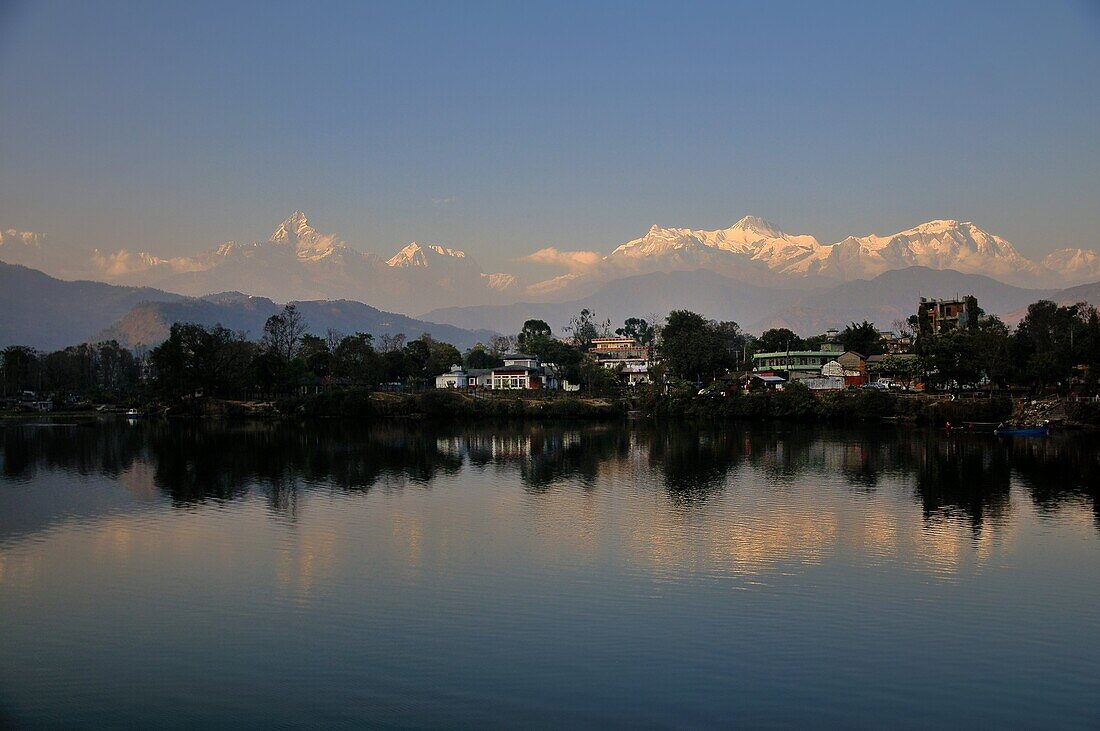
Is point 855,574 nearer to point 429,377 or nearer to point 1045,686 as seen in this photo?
point 1045,686

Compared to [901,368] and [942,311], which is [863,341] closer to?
[942,311]

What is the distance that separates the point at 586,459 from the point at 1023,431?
22.7 metres

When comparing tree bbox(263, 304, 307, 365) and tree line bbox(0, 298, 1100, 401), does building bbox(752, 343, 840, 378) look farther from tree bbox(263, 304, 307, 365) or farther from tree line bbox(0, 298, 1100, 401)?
tree bbox(263, 304, 307, 365)

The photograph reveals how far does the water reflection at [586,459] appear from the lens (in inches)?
1016

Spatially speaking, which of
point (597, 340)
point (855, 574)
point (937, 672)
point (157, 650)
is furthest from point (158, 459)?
point (597, 340)

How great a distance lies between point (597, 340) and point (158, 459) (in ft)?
277

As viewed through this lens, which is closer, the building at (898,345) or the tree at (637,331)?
the building at (898,345)

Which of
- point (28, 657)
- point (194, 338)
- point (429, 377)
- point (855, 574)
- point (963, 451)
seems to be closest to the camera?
point (28, 657)

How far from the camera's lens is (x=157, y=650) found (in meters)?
11.9

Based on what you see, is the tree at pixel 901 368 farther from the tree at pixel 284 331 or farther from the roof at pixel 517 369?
the tree at pixel 284 331

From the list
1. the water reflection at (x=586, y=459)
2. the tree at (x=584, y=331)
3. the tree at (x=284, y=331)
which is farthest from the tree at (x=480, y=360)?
the water reflection at (x=586, y=459)

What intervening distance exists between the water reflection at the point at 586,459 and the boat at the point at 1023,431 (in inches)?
49.3

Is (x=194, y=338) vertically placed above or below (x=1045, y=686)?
above

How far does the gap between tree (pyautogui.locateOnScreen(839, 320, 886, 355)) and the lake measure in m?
46.6
